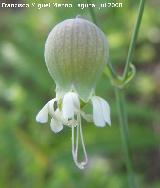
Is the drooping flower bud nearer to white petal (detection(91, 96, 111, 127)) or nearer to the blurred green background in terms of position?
white petal (detection(91, 96, 111, 127))

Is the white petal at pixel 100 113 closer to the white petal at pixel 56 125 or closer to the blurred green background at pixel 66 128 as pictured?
the white petal at pixel 56 125

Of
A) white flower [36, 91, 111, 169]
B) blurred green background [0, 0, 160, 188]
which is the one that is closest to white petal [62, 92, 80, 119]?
white flower [36, 91, 111, 169]

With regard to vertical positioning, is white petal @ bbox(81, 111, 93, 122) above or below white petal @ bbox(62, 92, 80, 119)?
below

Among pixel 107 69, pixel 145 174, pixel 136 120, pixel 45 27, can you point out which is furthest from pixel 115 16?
pixel 107 69

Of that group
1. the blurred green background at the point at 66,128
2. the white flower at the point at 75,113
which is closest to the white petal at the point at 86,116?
the white flower at the point at 75,113

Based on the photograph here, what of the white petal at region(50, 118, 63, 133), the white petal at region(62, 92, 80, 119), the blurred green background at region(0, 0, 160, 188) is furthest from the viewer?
the blurred green background at region(0, 0, 160, 188)

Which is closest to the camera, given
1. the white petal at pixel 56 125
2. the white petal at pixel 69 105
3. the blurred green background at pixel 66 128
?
the white petal at pixel 69 105
